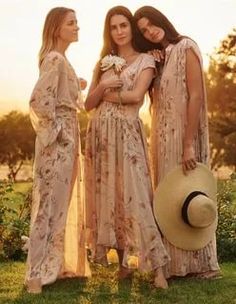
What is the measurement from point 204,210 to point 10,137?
41.7 m

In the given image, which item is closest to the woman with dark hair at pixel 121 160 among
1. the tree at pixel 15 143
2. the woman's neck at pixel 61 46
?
the woman's neck at pixel 61 46

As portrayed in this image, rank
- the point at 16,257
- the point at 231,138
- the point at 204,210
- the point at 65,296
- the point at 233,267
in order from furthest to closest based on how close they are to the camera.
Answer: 1. the point at 231,138
2. the point at 16,257
3. the point at 233,267
4. the point at 204,210
5. the point at 65,296

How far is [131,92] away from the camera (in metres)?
5.89

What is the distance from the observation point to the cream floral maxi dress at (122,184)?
19.2 ft

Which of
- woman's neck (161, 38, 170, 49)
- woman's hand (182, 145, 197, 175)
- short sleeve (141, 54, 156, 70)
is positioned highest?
woman's neck (161, 38, 170, 49)

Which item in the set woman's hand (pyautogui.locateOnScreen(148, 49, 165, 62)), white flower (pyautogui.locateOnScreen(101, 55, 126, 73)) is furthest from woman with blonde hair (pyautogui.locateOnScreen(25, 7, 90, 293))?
woman's hand (pyautogui.locateOnScreen(148, 49, 165, 62))

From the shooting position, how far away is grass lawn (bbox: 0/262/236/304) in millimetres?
5406

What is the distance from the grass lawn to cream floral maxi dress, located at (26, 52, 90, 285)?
0.20 meters

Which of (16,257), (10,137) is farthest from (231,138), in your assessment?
(16,257)

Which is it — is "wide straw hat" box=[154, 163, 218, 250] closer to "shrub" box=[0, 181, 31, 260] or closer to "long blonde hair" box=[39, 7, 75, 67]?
"long blonde hair" box=[39, 7, 75, 67]

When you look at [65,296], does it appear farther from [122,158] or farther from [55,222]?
[122,158]

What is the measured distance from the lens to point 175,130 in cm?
609

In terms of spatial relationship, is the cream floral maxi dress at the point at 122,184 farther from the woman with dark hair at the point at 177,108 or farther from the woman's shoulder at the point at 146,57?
the woman with dark hair at the point at 177,108

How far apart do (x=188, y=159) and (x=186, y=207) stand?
1.33ft
